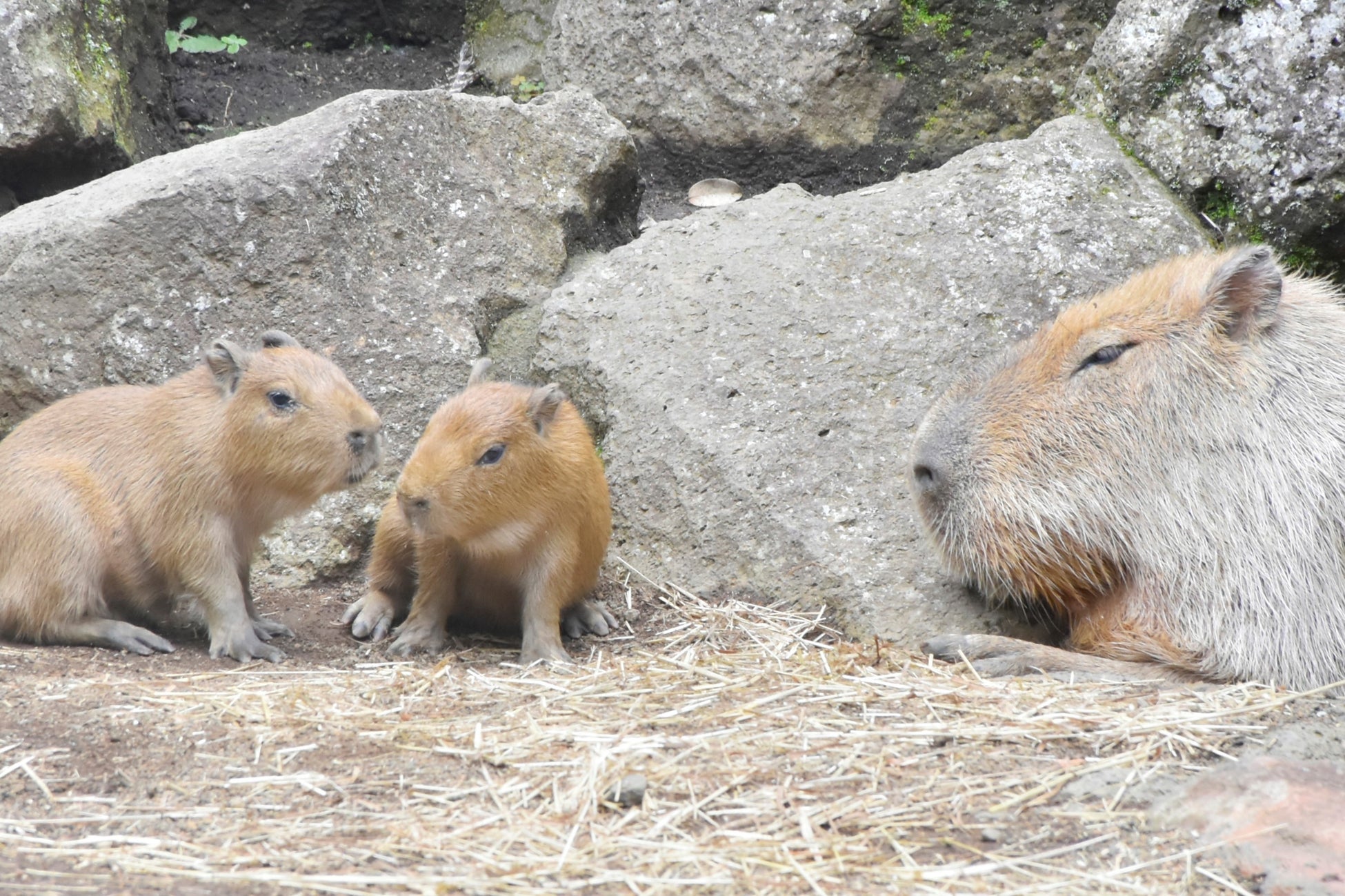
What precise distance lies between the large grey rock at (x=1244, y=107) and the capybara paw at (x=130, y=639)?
487 cm

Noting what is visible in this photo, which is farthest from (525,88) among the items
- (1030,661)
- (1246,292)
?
(1030,661)

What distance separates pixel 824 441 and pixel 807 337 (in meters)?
0.55

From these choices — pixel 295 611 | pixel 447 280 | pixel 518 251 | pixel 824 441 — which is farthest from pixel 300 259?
pixel 824 441

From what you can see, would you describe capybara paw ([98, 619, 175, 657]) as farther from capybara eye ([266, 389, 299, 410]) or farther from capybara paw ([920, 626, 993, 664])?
capybara paw ([920, 626, 993, 664])

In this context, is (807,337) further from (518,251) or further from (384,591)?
(384,591)

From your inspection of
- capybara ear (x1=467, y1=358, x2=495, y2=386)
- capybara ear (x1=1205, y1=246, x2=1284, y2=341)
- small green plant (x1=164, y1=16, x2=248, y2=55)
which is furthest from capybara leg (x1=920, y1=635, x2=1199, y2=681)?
small green plant (x1=164, y1=16, x2=248, y2=55)

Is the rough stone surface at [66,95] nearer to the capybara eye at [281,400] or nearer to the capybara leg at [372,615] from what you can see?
the capybara eye at [281,400]

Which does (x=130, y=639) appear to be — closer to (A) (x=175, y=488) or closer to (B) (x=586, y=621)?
(A) (x=175, y=488)

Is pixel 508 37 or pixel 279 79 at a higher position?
pixel 508 37

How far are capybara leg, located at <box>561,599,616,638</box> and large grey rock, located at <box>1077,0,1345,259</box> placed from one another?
336 cm

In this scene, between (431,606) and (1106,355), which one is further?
(431,606)

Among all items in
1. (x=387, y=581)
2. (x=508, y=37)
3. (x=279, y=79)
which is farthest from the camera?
(x=508, y=37)

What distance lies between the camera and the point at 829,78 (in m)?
7.28

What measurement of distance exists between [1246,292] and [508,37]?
5752 millimetres
